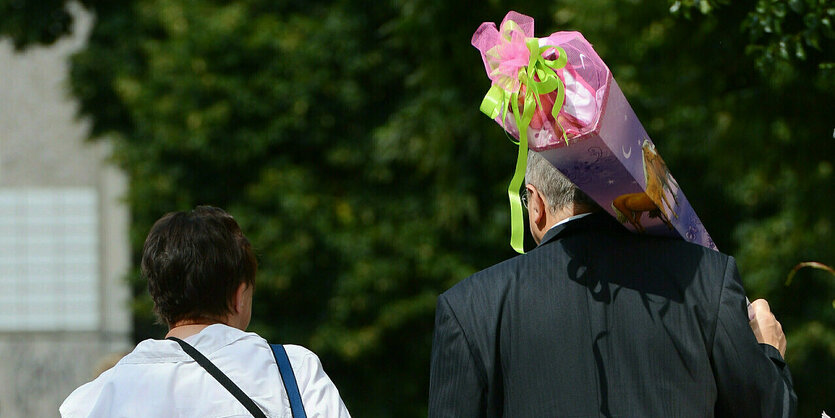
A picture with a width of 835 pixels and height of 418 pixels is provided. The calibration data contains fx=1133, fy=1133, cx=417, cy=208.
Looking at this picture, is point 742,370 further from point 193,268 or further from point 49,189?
point 49,189

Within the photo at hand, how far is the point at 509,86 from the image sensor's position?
78.0 inches

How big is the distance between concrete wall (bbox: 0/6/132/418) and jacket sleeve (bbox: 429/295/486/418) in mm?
12016

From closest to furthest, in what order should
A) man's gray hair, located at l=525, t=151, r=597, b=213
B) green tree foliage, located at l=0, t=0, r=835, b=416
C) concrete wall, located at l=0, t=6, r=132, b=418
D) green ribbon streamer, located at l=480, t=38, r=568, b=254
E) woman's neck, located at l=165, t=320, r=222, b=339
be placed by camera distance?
green ribbon streamer, located at l=480, t=38, r=568, b=254, man's gray hair, located at l=525, t=151, r=597, b=213, woman's neck, located at l=165, t=320, r=222, b=339, green tree foliage, located at l=0, t=0, r=835, b=416, concrete wall, located at l=0, t=6, r=132, b=418

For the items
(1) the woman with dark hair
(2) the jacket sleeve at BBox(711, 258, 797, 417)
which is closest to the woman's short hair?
(1) the woman with dark hair

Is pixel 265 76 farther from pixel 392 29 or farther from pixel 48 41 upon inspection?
pixel 392 29

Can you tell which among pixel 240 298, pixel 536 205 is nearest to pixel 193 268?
pixel 240 298

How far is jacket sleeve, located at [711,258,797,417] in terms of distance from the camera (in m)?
2.08

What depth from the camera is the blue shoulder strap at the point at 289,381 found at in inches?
88.8

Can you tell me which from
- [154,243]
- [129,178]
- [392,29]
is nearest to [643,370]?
[154,243]

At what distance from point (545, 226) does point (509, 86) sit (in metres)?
0.37

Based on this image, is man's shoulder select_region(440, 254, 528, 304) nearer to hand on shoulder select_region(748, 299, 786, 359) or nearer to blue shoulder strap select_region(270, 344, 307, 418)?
blue shoulder strap select_region(270, 344, 307, 418)

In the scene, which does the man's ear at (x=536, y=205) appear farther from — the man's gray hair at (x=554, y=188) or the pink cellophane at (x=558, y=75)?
the pink cellophane at (x=558, y=75)

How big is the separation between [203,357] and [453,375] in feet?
1.67

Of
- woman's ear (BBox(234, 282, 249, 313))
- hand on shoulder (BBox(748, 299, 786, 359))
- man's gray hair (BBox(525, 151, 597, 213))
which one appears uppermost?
man's gray hair (BBox(525, 151, 597, 213))
